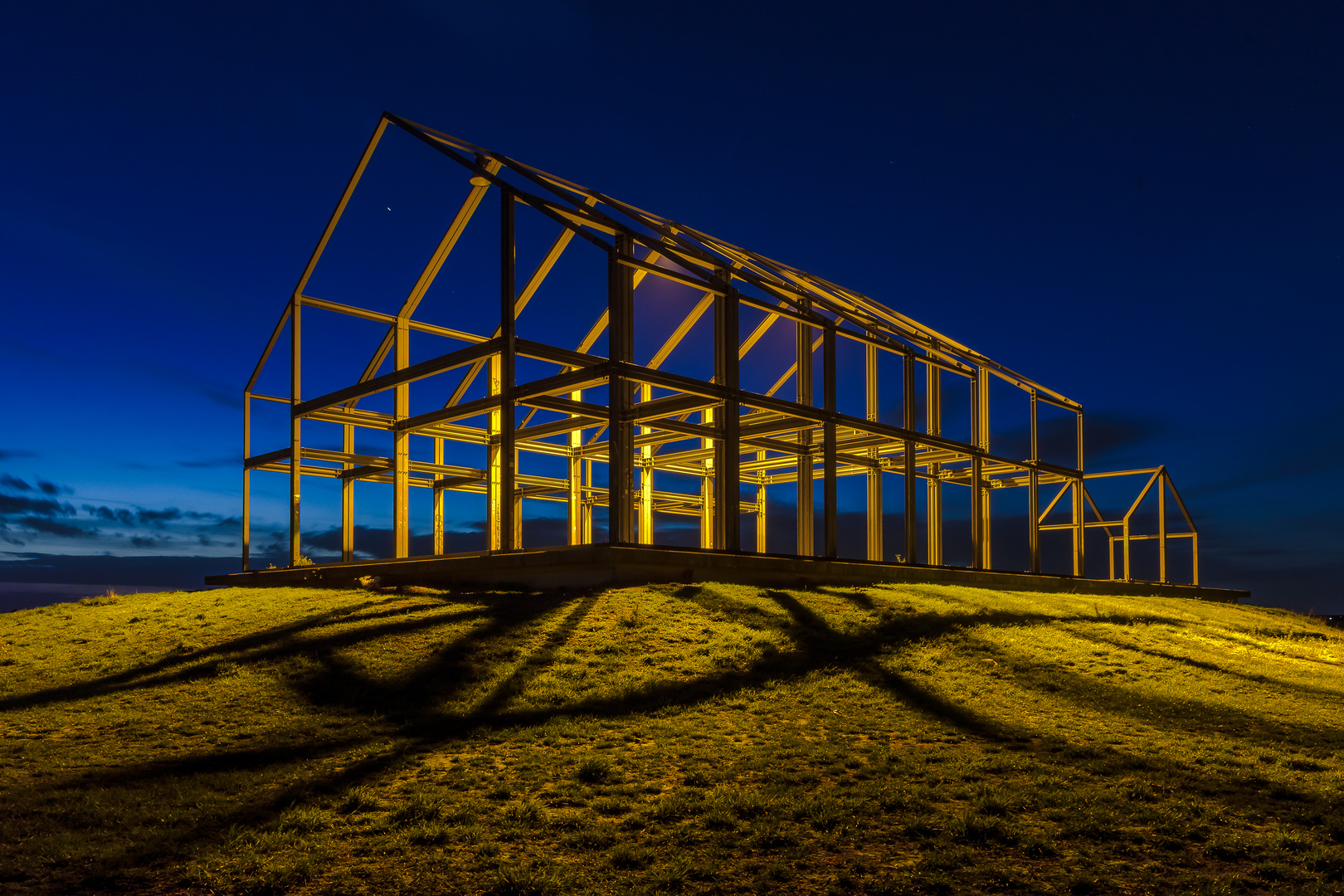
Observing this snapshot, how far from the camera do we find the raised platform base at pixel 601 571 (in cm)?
1470

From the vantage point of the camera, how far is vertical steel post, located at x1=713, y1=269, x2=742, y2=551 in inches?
677

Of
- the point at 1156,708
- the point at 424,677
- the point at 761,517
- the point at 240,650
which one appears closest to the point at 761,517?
the point at 761,517

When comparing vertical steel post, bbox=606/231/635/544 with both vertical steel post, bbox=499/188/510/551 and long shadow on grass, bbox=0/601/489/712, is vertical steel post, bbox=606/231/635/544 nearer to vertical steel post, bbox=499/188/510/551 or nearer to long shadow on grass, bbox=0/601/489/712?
vertical steel post, bbox=499/188/510/551

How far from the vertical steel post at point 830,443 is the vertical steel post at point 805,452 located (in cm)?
59

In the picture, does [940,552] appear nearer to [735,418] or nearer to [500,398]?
[735,418]

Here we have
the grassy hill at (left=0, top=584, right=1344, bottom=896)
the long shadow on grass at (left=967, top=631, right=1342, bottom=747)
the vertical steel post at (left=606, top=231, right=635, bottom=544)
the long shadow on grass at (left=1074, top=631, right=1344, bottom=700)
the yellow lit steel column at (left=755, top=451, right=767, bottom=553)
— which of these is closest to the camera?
the grassy hill at (left=0, top=584, right=1344, bottom=896)

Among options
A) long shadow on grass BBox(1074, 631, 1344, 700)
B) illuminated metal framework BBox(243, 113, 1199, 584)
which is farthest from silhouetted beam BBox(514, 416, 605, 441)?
long shadow on grass BBox(1074, 631, 1344, 700)

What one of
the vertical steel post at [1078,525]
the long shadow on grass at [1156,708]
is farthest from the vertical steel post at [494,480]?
the vertical steel post at [1078,525]

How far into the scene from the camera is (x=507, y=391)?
16.0 meters

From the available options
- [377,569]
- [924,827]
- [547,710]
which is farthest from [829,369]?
[924,827]

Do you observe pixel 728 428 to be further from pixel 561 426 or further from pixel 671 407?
pixel 561 426

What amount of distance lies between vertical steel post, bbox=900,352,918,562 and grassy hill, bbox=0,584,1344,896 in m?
6.42

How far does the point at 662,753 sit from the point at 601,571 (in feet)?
20.6

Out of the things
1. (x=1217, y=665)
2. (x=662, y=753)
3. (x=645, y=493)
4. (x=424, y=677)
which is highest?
(x=645, y=493)
